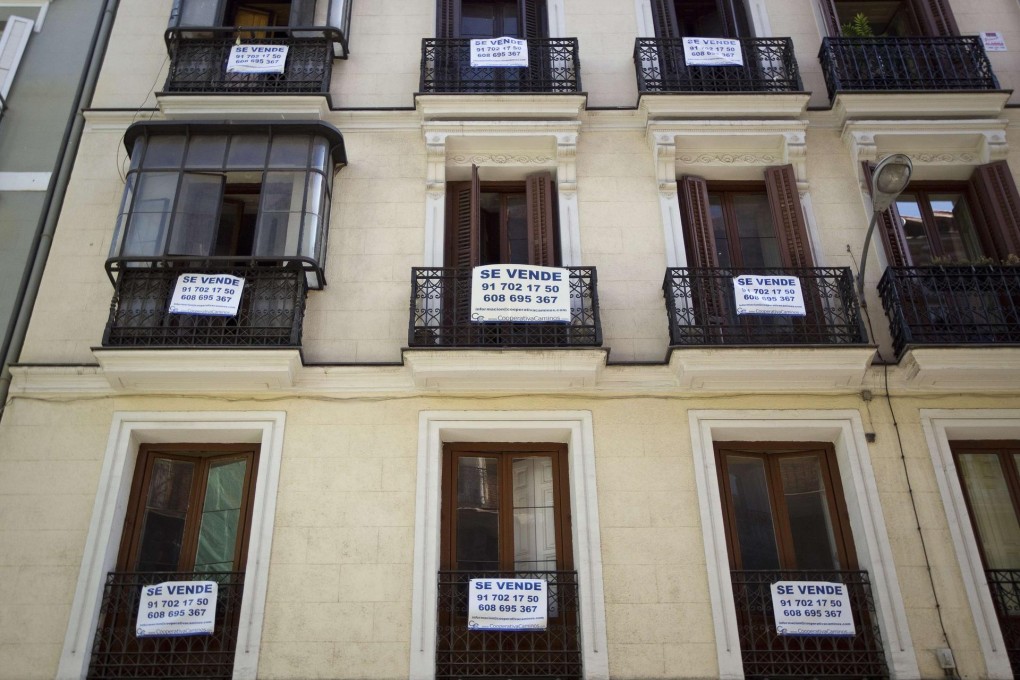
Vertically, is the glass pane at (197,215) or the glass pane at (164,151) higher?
the glass pane at (164,151)

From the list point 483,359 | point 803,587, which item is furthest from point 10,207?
point 803,587

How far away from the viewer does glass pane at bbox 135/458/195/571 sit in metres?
8.84

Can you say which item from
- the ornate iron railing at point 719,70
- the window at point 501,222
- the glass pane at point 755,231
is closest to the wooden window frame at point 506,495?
the window at point 501,222

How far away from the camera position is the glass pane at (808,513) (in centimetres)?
891

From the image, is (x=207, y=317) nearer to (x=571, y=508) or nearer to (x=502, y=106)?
(x=571, y=508)

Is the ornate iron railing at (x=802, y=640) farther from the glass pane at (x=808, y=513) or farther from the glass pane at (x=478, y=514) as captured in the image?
the glass pane at (x=478, y=514)

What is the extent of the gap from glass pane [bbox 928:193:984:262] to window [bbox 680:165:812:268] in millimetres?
1840

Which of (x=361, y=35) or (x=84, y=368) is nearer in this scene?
(x=84, y=368)

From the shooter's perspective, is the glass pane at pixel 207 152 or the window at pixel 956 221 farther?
the window at pixel 956 221

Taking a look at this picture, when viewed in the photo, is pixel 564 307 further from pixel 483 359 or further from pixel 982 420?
pixel 982 420

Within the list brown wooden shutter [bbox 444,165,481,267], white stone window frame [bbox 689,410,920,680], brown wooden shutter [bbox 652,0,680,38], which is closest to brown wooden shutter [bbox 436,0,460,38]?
brown wooden shutter [bbox 444,165,481,267]

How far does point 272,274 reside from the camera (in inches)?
382

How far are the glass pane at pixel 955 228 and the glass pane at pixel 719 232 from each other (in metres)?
2.47

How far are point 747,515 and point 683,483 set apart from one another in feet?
2.47
